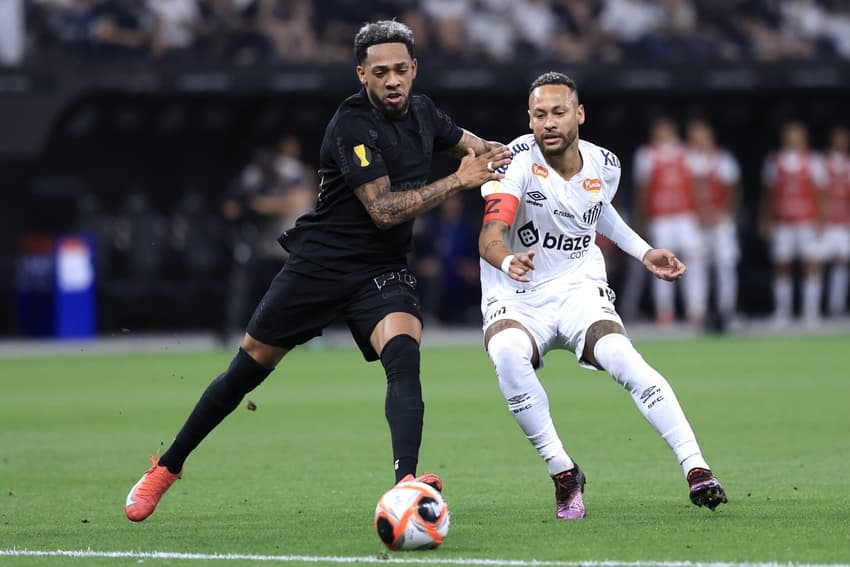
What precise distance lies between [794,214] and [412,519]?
17032 mm

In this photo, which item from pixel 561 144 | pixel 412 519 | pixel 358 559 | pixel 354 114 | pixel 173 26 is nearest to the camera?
pixel 358 559

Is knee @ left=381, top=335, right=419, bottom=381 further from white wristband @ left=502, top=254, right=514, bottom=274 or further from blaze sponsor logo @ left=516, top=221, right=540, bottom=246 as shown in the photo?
blaze sponsor logo @ left=516, top=221, right=540, bottom=246

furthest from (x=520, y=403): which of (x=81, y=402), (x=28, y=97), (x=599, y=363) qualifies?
(x=28, y=97)

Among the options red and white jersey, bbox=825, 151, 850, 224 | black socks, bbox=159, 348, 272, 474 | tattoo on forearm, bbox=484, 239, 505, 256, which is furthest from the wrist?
red and white jersey, bbox=825, 151, 850, 224

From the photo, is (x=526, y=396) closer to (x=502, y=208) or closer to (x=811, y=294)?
(x=502, y=208)

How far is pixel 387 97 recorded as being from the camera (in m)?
7.23

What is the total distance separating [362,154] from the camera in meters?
7.16

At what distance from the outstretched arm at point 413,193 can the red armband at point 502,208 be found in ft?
1.34

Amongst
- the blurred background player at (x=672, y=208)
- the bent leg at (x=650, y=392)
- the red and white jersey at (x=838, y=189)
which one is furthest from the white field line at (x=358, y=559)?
the red and white jersey at (x=838, y=189)

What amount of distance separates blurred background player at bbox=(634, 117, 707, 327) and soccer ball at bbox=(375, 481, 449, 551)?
15.4 m

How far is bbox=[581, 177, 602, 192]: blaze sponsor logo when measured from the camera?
7.87m

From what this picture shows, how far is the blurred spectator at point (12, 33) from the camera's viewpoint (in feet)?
65.4

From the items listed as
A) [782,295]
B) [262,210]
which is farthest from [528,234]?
[782,295]

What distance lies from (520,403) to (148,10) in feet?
47.0
